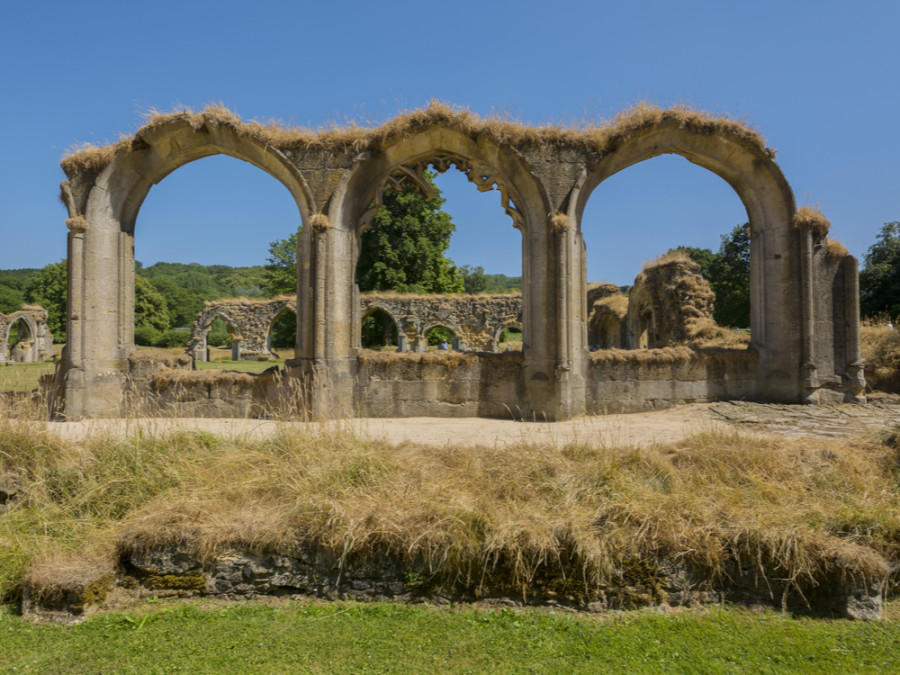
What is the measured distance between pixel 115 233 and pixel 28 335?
27.9 m

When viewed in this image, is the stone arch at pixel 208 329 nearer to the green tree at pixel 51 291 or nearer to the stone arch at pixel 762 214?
the stone arch at pixel 762 214

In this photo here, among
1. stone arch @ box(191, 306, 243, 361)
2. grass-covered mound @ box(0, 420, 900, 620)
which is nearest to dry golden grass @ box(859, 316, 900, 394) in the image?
grass-covered mound @ box(0, 420, 900, 620)

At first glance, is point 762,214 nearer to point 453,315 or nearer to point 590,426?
point 590,426

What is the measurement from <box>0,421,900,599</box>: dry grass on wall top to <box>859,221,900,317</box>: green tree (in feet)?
70.4

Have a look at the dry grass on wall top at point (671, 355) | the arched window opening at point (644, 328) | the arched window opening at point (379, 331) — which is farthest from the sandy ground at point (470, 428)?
the arched window opening at point (379, 331)

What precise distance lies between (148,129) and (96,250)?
204cm

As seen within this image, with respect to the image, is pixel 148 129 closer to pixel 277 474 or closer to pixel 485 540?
pixel 277 474

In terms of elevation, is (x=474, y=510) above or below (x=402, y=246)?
below

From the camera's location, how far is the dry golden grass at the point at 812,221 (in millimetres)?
8133

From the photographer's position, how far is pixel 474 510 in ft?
11.9

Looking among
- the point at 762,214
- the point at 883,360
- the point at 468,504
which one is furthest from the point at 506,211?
the point at 883,360

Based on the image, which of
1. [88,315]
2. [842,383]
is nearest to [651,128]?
[842,383]

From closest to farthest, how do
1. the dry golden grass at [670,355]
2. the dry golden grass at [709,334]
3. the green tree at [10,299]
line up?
the dry golden grass at [670,355]
the dry golden grass at [709,334]
the green tree at [10,299]

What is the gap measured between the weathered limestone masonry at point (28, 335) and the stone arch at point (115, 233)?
2611cm
